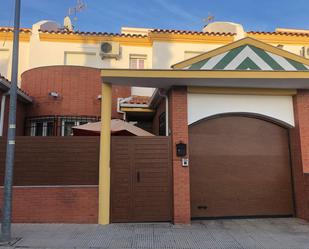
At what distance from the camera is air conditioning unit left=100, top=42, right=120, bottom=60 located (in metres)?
14.8

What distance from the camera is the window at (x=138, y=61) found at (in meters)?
15.6

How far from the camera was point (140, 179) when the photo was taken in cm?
810

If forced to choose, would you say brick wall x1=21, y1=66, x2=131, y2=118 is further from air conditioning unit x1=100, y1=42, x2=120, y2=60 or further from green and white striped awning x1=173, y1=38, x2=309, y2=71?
green and white striped awning x1=173, y1=38, x2=309, y2=71

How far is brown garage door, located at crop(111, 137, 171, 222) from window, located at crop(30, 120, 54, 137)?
4411mm

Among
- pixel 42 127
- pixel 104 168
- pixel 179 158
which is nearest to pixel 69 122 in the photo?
pixel 42 127

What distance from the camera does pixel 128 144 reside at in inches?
323

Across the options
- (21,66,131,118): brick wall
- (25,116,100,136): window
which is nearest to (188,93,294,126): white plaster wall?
(21,66,131,118): brick wall

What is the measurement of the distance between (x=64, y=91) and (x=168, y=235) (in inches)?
283

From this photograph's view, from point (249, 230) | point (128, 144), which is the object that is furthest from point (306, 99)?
point (128, 144)

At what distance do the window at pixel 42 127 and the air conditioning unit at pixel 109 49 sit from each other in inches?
192

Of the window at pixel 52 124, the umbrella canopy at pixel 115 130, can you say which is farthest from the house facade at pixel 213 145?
the window at pixel 52 124

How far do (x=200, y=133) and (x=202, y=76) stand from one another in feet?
5.96

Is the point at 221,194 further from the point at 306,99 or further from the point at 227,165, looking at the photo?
the point at 306,99

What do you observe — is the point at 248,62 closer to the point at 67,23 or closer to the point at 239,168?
the point at 239,168
